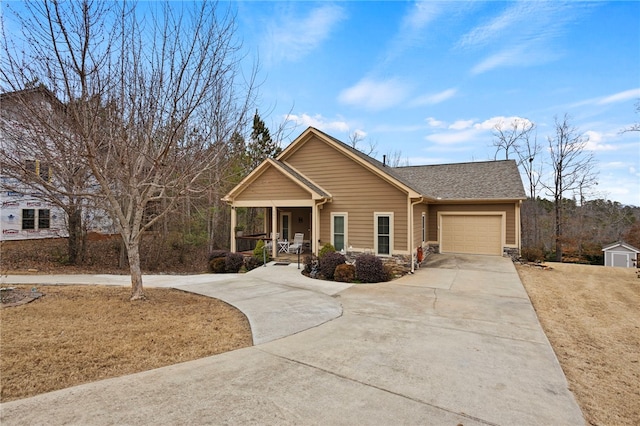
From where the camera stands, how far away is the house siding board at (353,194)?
11.8 meters

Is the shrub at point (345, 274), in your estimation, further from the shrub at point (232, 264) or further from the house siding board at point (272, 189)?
the shrub at point (232, 264)

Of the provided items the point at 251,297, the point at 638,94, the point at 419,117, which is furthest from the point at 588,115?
the point at 251,297

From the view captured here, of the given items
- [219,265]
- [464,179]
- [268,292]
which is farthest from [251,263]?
[464,179]

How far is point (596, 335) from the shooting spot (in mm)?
5441

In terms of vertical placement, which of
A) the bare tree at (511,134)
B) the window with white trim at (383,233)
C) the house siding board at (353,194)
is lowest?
the window with white trim at (383,233)

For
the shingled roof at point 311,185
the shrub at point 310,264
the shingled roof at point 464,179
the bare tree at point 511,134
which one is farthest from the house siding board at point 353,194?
the bare tree at point 511,134

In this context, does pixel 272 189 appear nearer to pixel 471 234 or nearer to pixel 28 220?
pixel 471 234

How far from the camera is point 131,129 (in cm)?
617

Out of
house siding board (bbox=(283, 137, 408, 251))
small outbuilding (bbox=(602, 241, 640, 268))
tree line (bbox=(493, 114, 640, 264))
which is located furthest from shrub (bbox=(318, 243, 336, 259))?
small outbuilding (bbox=(602, 241, 640, 268))

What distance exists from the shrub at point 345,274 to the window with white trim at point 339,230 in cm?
271

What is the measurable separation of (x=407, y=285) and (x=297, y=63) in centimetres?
755

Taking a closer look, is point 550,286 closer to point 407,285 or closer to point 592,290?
point 592,290

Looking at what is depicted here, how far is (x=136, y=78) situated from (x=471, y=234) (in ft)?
48.4

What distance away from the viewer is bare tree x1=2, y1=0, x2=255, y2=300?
5230 mm
